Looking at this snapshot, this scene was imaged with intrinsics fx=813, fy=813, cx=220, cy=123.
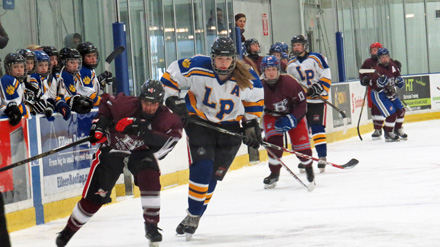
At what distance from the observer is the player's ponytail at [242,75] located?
4797mm

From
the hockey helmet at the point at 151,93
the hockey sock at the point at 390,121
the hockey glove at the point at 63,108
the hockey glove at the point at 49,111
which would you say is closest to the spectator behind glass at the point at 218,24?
the hockey sock at the point at 390,121

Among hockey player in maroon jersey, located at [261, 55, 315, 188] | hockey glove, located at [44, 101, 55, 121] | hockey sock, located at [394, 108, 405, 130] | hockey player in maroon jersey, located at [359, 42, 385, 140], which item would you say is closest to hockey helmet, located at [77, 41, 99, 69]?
hockey glove, located at [44, 101, 55, 121]

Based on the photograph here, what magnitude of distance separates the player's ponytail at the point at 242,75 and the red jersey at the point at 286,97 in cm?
208

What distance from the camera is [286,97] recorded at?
6.89 meters

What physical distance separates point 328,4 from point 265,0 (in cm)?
181

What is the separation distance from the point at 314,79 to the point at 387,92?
3036 mm

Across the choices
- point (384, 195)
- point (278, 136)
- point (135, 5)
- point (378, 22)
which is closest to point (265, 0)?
point (378, 22)

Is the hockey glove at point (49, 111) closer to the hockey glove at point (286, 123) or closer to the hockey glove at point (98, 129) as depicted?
the hockey glove at point (98, 129)

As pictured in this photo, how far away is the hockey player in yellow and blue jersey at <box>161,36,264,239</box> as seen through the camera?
4691mm

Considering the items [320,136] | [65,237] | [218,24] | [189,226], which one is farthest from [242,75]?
[218,24]

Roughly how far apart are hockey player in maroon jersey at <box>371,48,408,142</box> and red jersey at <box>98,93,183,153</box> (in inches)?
270

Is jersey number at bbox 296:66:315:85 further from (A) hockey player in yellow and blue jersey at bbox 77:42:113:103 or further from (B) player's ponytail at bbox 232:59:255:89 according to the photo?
(B) player's ponytail at bbox 232:59:255:89

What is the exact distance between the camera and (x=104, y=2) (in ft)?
27.8

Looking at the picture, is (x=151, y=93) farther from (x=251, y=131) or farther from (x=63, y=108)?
(x=63, y=108)
